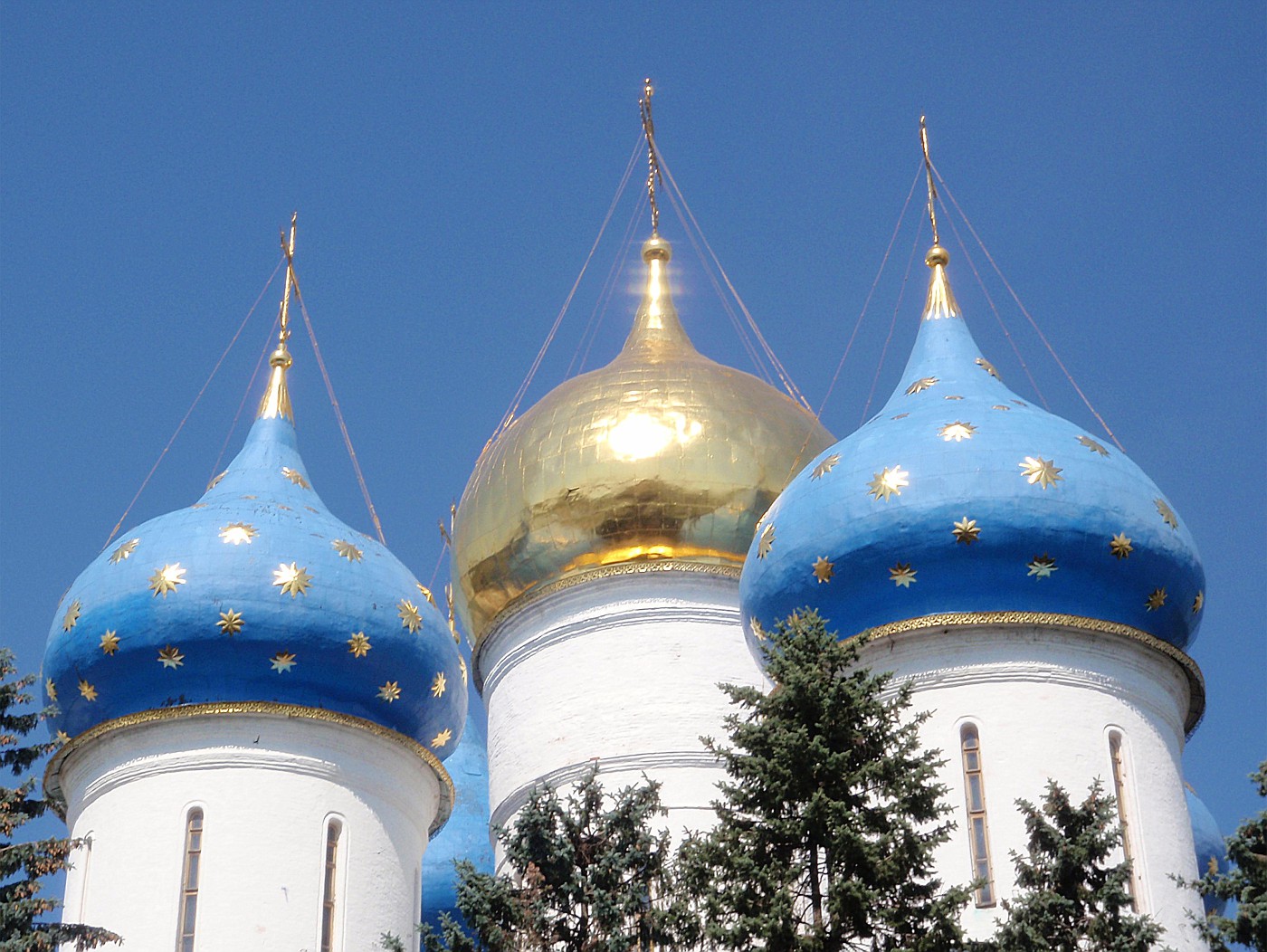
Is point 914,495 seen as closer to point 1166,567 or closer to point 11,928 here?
point 1166,567

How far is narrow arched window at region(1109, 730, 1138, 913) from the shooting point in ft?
49.0

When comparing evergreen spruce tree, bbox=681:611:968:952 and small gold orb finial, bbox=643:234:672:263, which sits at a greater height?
small gold orb finial, bbox=643:234:672:263

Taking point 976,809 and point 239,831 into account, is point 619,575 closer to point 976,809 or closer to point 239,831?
point 239,831

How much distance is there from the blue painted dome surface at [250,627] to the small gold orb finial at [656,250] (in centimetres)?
507

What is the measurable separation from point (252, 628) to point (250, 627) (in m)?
0.02

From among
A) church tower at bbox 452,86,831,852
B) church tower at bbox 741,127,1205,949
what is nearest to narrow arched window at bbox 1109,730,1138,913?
church tower at bbox 741,127,1205,949

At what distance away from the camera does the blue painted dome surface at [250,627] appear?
56.7 ft

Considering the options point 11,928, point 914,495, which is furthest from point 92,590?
point 914,495

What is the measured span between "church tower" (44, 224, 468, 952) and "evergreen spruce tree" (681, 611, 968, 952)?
4618 millimetres

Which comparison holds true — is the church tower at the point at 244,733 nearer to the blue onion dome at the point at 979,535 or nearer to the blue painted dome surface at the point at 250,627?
the blue painted dome surface at the point at 250,627

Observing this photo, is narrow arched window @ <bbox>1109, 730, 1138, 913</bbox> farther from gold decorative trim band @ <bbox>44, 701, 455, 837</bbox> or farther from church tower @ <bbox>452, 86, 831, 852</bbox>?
gold decorative trim band @ <bbox>44, 701, 455, 837</bbox>

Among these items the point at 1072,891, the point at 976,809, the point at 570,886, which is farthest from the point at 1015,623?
the point at 570,886

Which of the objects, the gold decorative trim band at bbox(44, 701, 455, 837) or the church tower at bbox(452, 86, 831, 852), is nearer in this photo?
the gold decorative trim band at bbox(44, 701, 455, 837)

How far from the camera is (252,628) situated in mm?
17328
